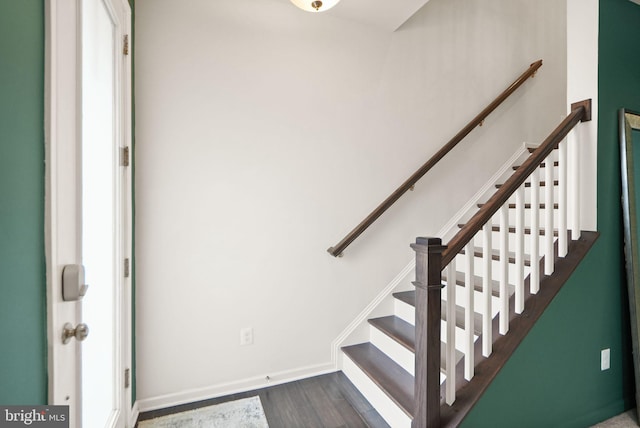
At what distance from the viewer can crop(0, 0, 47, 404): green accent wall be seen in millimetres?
598

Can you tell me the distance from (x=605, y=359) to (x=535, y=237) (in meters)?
0.98

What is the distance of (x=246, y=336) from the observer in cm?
200

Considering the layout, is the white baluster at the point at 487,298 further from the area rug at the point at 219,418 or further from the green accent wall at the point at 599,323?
the area rug at the point at 219,418

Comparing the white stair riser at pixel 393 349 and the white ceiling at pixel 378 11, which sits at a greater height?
the white ceiling at pixel 378 11

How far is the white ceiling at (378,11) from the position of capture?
2.04m

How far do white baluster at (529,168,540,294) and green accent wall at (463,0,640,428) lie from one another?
0.55ft

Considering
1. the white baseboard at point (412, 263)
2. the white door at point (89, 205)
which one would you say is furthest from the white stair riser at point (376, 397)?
the white door at point (89, 205)

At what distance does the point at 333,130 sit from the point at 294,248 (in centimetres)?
95

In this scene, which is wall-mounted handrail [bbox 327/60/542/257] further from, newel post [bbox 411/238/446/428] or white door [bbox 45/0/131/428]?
white door [bbox 45/0/131/428]

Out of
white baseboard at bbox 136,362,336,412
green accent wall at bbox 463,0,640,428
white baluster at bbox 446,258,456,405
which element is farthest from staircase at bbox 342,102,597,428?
white baseboard at bbox 136,362,336,412

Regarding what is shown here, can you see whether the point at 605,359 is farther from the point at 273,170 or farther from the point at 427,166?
the point at 273,170

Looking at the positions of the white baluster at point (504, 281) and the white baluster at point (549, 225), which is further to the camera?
the white baluster at point (549, 225)

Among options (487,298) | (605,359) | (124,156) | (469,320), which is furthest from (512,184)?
(124,156)

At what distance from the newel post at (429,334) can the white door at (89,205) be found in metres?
1.25
